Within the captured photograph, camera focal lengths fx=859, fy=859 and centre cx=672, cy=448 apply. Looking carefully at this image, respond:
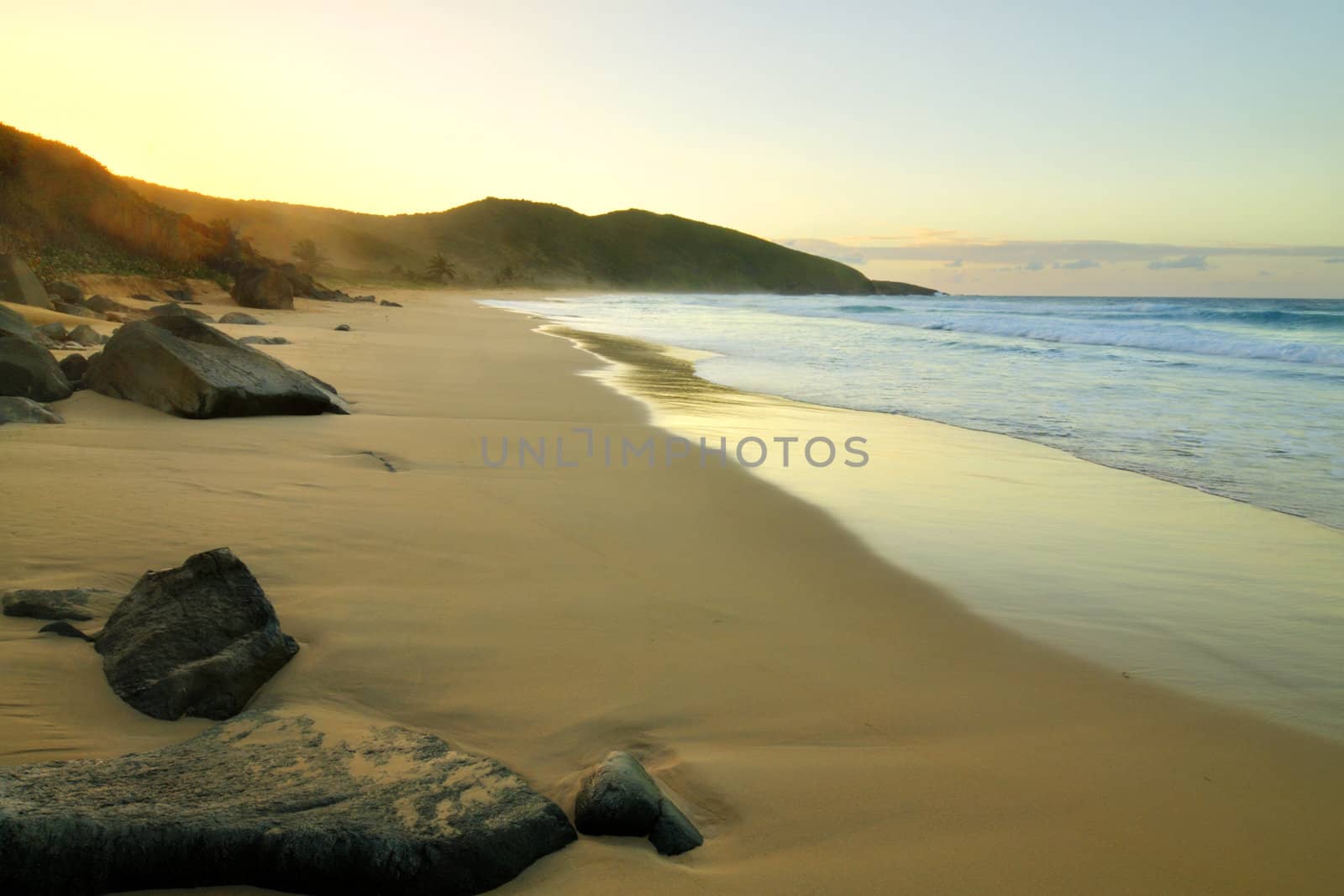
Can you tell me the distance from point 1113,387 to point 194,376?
10.5 meters

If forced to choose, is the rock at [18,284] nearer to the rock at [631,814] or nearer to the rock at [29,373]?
the rock at [29,373]

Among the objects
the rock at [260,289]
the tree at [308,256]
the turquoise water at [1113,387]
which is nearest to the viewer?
the turquoise water at [1113,387]

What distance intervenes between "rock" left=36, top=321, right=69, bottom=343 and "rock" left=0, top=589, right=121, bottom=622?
771 centimetres

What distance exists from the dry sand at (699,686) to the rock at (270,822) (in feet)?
0.48

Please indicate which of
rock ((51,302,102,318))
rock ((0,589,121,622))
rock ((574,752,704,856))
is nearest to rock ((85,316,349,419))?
rock ((0,589,121,622))

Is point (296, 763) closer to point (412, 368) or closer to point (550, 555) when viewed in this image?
point (550, 555)

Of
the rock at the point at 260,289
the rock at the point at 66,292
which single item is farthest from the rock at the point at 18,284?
the rock at the point at 260,289

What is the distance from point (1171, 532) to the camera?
173 inches

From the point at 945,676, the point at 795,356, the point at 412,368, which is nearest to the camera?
the point at 945,676

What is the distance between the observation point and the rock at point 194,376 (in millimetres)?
5309

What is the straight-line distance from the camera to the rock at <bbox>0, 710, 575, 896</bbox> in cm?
137

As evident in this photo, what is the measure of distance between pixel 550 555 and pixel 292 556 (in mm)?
941

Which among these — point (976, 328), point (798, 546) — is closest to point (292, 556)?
point (798, 546)

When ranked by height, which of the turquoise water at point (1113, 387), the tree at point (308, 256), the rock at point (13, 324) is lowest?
the turquoise water at point (1113, 387)
